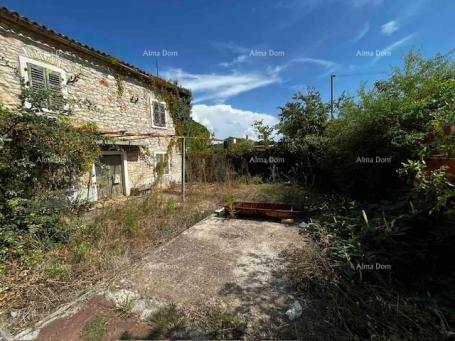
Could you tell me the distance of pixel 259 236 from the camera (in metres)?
4.88

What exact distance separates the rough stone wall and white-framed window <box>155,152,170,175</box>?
9.8 inches

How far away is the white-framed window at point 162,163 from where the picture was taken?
10384 mm

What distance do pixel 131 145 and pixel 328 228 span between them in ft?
25.2

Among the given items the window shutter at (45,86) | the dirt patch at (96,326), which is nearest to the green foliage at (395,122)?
the dirt patch at (96,326)

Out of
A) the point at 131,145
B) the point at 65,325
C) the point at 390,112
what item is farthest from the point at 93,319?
the point at 131,145

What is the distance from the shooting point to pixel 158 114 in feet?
34.6

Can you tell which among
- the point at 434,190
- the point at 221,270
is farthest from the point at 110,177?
the point at 434,190

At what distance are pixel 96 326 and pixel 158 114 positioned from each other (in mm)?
9442

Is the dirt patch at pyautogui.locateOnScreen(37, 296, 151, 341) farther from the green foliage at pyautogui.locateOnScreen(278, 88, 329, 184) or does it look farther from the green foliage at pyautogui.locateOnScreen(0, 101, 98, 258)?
the green foliage at pyautogui.locateOnScreen(278, 88, 329, 184)

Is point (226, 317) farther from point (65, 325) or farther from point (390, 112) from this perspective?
point (390, 112)

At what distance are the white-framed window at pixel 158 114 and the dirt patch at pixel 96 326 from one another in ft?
28.4

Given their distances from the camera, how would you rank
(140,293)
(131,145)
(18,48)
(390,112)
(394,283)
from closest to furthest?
(394,283) → (140,293) → (390,112) → (18,48) → (131,145)

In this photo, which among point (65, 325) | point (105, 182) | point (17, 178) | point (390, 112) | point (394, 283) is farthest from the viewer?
point (105, 182)

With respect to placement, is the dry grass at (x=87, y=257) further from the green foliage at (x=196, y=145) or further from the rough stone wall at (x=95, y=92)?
the green foliage at (x=196, y=145)
